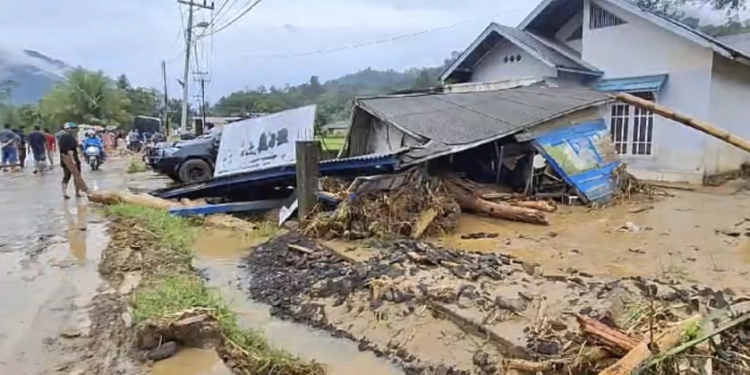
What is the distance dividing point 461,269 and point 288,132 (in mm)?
5910

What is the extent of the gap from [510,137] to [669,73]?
6.03 metres

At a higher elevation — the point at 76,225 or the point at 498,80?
the point at 498,80

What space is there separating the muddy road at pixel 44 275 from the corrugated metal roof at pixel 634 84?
1223cm

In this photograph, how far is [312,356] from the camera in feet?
15.8

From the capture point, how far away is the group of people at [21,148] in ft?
62.4

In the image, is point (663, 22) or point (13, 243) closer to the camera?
point (13, 243)

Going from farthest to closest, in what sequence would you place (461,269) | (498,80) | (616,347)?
1. (498,80)
2. (461,269)
3. (616,347)

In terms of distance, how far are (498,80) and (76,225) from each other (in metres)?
12.4

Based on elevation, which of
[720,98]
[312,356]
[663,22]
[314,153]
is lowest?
[312,356]

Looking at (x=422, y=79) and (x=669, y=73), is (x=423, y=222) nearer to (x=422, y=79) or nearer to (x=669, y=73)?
(x=669, y=73)

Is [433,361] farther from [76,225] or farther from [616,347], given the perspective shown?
[76,225]

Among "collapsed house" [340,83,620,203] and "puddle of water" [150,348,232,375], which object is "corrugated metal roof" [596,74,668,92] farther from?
"puddle of water" [150,348,232,375]

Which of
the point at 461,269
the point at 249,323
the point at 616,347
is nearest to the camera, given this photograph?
the point at 616,347

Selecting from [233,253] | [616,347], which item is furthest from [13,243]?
[616,347]
